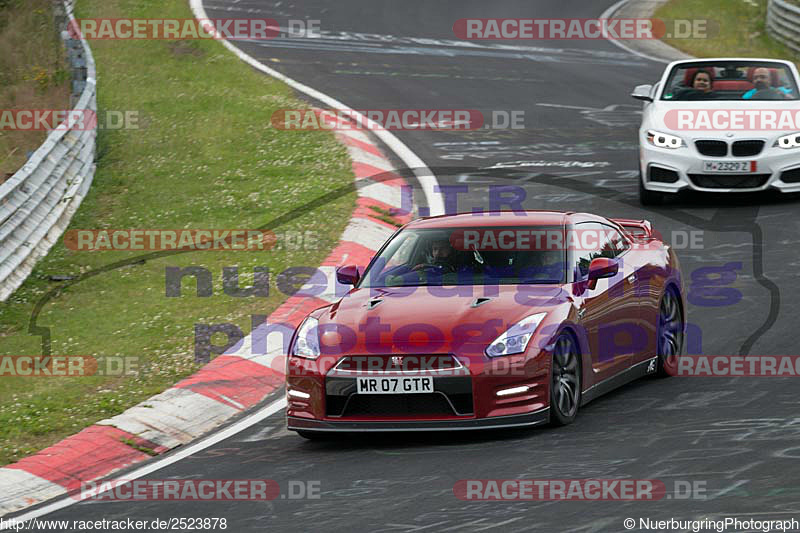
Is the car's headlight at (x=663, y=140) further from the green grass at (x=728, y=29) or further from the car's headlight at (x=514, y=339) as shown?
the green grass at (x=728, y=29)

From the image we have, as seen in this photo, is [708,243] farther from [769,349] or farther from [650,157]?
[769,349]

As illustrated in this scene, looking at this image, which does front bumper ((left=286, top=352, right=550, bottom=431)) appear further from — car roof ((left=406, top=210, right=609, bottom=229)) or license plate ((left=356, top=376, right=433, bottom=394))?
car roof ((left=406, top=210, right=609, bottom=229))

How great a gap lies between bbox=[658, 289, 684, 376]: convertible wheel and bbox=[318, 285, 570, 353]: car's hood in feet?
4.84

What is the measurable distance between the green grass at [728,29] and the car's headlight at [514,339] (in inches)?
847

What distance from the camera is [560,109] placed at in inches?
853

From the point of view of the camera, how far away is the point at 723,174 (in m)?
15.2

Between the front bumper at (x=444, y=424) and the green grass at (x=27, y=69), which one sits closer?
the front bumper at (x=444, y=424)

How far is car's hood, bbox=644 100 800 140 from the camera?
49.8 ft

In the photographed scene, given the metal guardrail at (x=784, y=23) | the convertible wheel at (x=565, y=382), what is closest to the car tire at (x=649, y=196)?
the convertible wheel at (x=565, y=382)

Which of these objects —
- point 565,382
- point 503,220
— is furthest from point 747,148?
point 565,382

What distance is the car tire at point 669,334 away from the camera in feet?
31.6

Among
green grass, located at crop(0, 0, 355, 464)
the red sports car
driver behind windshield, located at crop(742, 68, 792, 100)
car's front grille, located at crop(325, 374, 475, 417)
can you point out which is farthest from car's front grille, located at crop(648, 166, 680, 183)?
car's front grille, located at crop(325, 374, 475, 417)

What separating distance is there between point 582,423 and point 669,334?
1940mm

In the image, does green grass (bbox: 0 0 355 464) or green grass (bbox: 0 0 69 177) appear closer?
green grass (bbox: 0 0 355 464)
